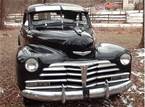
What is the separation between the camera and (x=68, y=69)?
245 inches

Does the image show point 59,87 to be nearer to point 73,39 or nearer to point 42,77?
point 42,77

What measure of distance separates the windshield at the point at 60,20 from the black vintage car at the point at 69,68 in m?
0.65

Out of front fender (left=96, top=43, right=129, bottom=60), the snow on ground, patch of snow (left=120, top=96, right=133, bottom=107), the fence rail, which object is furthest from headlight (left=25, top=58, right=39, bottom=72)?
the fence rail

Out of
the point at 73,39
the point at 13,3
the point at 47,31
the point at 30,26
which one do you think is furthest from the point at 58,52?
the point at 13,3

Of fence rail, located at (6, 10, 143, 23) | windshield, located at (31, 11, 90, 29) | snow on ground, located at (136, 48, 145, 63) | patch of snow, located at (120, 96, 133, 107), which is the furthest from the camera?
fence rail, located at (6, 10, 143, 23)

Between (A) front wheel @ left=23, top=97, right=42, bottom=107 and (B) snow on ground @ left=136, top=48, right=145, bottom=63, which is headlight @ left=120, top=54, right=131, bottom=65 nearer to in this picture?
(A) front wheel @ left=23, top=97, right=42, bottom=107

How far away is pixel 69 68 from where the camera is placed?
6.22 metres

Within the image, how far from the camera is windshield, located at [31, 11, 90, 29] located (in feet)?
26.3

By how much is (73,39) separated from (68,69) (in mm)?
819

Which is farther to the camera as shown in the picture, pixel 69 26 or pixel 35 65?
pixel 69 26

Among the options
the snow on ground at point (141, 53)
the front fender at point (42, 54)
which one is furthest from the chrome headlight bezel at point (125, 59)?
the snow on ground at point (141, 53)

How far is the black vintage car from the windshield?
0.65 meters

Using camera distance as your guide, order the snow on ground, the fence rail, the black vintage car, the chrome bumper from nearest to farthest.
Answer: the chrome bumper
the black vintage car
the snow on ground
the fence rail

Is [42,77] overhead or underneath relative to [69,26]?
underneath
